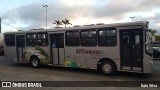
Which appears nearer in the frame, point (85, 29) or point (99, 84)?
point (99, 84)

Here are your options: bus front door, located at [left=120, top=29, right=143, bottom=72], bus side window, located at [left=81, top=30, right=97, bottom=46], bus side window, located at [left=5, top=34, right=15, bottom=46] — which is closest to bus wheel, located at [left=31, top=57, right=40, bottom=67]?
bus side window, located at [left=5, top=34, right=15, bottom=46]

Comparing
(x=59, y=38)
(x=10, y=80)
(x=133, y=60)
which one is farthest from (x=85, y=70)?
(x=10, y=80)

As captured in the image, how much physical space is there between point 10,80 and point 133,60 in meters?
5.83

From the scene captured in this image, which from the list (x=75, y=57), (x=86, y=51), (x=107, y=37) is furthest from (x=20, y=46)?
(x=107, y=37)

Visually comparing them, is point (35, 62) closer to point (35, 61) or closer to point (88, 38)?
point (35, 61)

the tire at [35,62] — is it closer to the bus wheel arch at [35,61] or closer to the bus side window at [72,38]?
the bus wheel arch at [35,61]

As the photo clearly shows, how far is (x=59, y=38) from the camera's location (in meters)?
15.3

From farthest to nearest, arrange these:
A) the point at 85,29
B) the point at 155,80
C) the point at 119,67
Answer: the point at 85,29 → the point at 119,67 → the point at 155,80

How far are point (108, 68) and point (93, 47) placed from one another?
1422 millimetres

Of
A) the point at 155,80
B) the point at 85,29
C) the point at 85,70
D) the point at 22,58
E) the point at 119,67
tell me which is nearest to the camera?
the point at 155,80

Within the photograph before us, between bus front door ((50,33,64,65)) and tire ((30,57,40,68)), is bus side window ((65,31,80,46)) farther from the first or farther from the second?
tire ((30,57,40,68))

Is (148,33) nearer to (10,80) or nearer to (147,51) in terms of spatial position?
(147,51)

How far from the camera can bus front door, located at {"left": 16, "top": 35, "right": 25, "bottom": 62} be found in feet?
57.7

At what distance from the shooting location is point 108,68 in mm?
13086
